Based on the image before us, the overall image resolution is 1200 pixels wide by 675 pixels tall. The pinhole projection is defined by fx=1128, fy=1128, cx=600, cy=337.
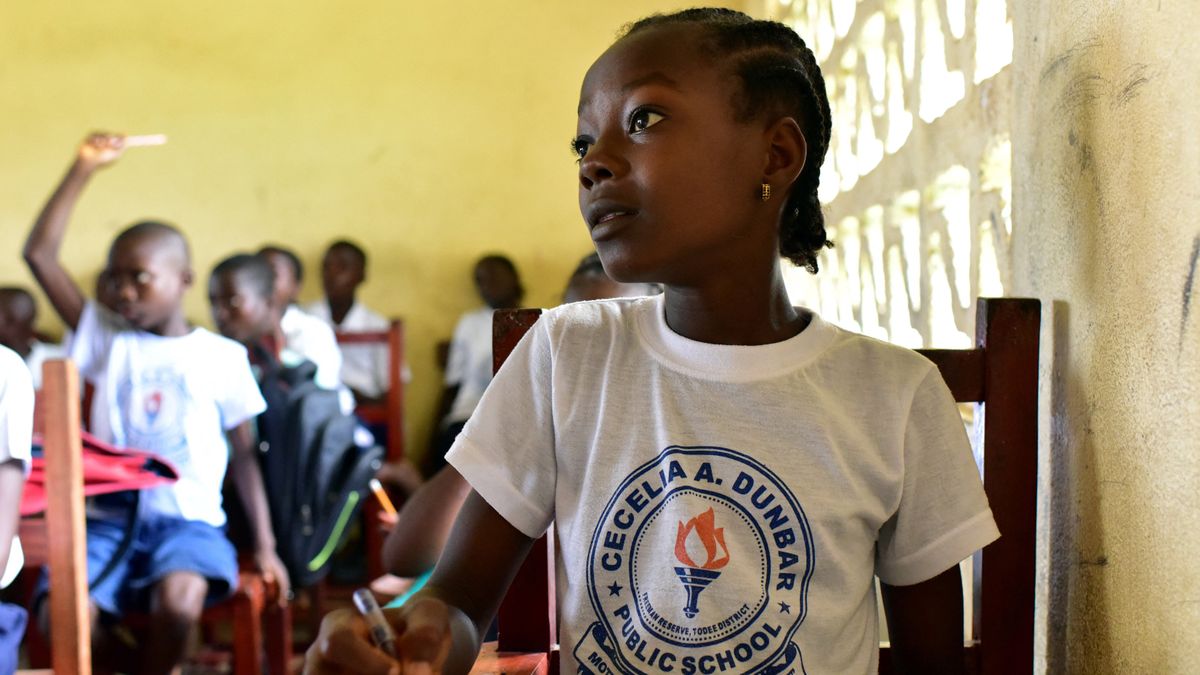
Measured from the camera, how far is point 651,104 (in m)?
0.79

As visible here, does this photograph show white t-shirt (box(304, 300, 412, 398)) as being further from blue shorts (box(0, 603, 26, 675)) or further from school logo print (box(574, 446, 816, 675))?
school logo print (box(574, 446, 816, 675))

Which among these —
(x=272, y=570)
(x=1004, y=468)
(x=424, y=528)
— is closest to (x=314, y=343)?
(x=272, y=570)

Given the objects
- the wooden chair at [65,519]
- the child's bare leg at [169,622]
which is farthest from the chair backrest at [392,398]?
the wooden chair at [65,519]

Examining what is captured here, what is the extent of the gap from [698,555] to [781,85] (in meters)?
0.36

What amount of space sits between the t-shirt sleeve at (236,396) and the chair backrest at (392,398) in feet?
2.76

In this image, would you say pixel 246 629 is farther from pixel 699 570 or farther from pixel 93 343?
pixel 699 570

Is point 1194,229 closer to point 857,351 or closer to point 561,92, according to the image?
point 857,351

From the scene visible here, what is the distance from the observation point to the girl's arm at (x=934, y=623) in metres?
0.82

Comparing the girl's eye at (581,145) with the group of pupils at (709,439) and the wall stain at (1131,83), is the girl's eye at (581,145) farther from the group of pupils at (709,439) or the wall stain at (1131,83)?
the wall stain at (1131,83)

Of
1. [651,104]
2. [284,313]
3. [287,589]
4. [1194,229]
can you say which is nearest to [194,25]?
[284,313]

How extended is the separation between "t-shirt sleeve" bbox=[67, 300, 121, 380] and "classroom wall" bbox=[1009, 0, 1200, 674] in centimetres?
216

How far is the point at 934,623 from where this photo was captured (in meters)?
0.82

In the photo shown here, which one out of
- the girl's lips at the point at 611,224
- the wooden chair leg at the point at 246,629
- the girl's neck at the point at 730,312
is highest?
the girl's lips at the point at 611,224

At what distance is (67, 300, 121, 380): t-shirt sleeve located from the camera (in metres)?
2.52
